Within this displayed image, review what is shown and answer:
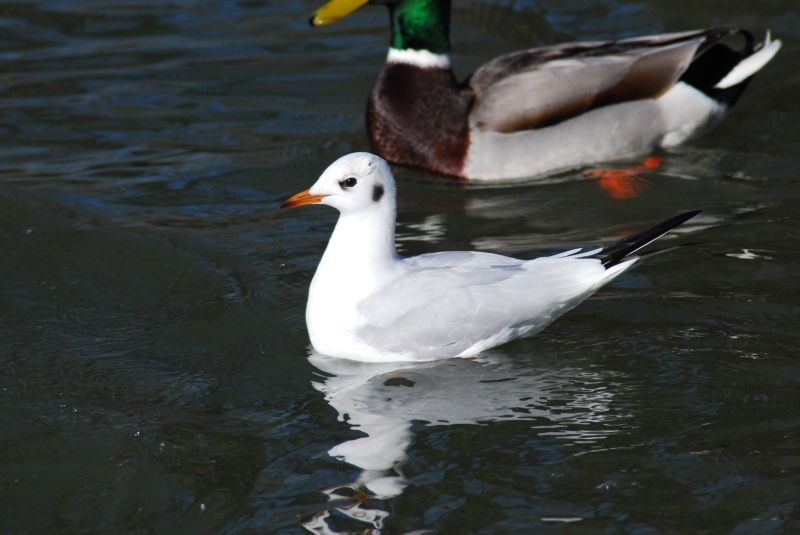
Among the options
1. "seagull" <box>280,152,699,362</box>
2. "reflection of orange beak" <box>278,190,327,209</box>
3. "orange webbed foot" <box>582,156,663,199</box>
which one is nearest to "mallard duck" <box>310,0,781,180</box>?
"orange webbed foot" <box>582,156,663,199</box>

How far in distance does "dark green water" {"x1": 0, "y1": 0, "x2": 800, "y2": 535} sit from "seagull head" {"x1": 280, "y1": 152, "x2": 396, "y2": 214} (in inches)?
30.7

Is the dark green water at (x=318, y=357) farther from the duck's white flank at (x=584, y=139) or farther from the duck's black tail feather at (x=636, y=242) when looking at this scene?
the duck's black tail feather at (x=636, y=242)

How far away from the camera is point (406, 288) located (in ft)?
15.9

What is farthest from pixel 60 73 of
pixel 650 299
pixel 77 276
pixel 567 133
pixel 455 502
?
pixel 455 502

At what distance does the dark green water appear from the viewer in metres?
3.88

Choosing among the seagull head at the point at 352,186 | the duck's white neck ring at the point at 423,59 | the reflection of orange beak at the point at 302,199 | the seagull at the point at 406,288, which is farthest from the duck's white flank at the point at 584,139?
the reflection of orange beak at the point at 302,199

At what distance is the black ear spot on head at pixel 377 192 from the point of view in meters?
4.79

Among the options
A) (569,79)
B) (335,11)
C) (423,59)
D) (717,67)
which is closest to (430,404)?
(569,79)

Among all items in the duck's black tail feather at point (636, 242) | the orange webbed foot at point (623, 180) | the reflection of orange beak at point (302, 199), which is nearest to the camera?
the reflection of orange beak at point (302, 199)

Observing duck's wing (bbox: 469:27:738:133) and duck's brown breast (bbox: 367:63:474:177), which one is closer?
duck's wing (bbox: 469:27:738:133)

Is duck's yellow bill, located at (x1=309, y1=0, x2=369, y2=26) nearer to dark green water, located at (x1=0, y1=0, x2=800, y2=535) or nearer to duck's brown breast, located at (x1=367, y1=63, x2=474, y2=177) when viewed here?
duck's brown breast, located at (x1=367, y1=63, x2=474, y2=177)

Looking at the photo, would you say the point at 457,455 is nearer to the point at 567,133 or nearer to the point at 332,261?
the point at 332,261

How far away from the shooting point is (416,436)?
428 centimetres

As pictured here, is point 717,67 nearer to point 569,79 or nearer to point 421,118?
point 569,79
